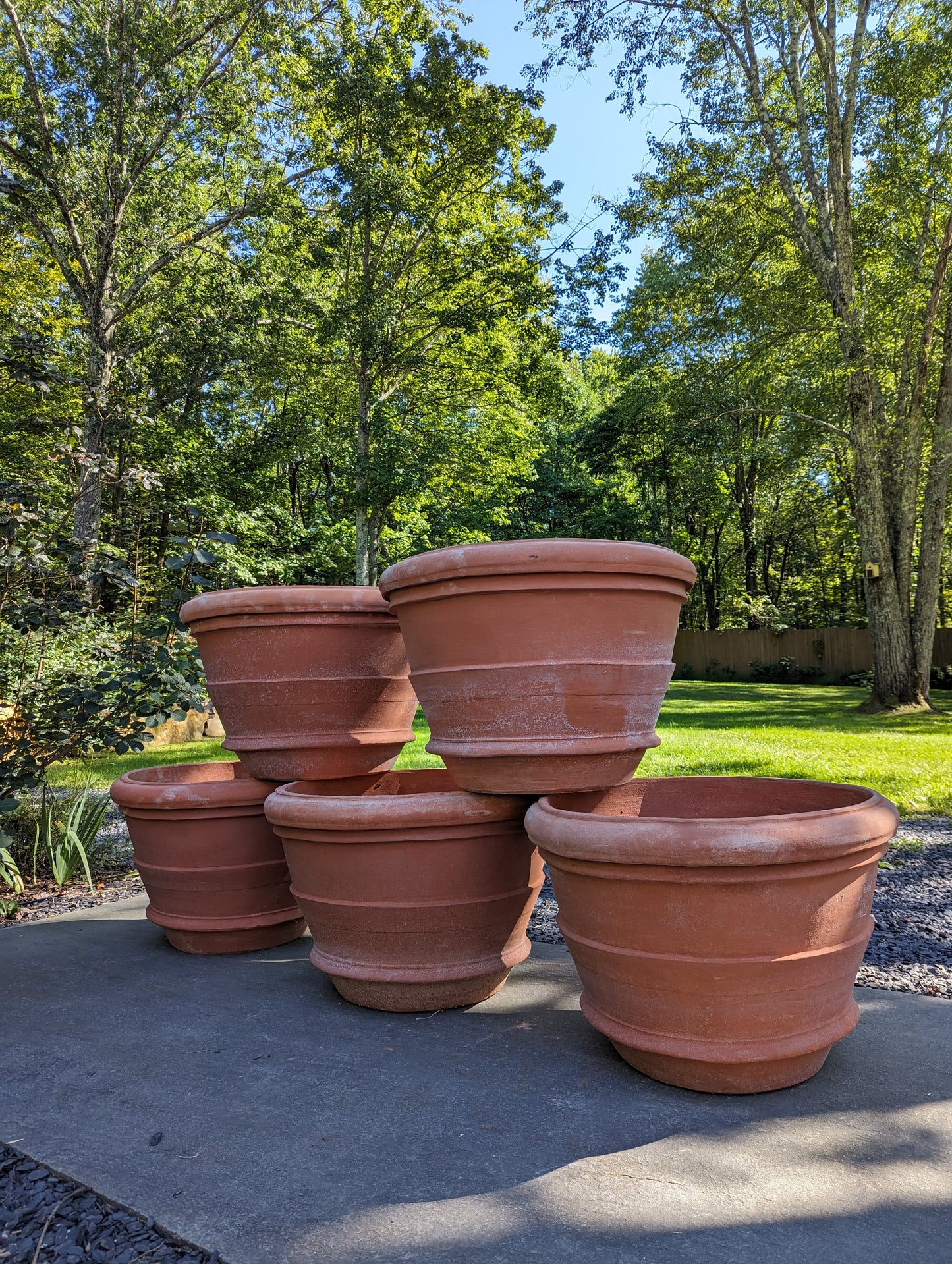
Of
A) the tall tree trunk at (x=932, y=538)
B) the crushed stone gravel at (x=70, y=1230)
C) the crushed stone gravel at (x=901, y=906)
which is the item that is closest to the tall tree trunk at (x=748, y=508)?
the tall tree trunk at (x=932, y=538)

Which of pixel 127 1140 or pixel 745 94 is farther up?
pixel 745 94

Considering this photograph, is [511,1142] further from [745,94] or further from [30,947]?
[745,94]

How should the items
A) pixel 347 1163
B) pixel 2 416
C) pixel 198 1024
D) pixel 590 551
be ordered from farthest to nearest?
pixel 2 416 → pixel 198 1024 → pixel 590 551 → pixel 347 1163

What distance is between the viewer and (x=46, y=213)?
1126 cm

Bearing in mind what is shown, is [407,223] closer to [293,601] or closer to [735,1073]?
[293,601]

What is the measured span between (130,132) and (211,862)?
1226cm

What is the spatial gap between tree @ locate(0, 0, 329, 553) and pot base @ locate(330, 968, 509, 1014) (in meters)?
9.38

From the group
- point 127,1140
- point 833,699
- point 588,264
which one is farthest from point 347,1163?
point 833,699

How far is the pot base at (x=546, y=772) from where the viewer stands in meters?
2.01

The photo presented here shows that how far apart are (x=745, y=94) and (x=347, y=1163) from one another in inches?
517

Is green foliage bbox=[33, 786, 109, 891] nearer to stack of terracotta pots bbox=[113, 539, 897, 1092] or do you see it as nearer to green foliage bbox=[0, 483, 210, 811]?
green foliage bbox=[0, 483, 210, 811]

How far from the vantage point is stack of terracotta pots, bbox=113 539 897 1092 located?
163 centimetres

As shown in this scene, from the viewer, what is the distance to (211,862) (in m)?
2.64

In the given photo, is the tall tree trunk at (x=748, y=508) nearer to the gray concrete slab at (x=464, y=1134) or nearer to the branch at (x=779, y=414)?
the branch at (x=779, y=414)
